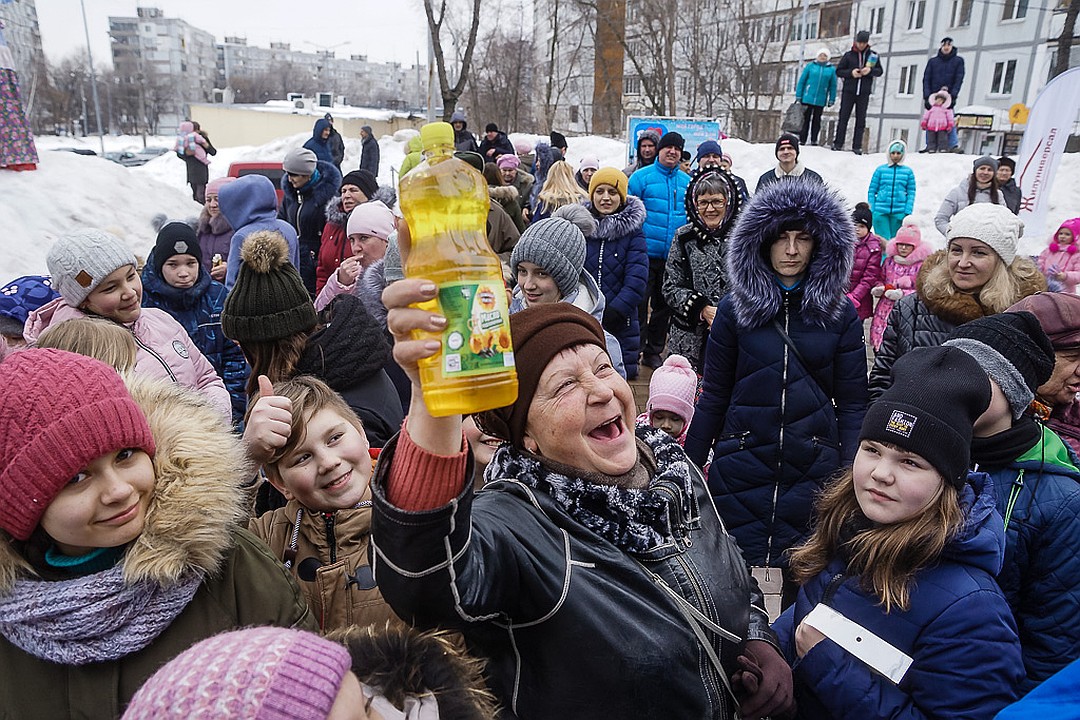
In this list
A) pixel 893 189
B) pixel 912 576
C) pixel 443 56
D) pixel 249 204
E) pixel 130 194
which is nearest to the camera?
pixel 912 576

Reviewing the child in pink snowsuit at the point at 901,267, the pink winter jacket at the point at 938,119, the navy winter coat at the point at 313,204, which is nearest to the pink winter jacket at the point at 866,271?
the child in pink snowsuit at the point at 901,267

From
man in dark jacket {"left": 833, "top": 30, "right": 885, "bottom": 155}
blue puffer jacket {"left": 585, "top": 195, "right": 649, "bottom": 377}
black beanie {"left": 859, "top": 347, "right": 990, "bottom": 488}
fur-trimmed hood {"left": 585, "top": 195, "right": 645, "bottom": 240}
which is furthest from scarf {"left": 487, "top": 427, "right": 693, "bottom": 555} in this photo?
man in dark jacket {"left": 833, "top": 30, "right": 885, "bottom": 155}

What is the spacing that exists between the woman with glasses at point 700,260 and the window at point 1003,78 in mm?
37715

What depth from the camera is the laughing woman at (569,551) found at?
4.02 feet

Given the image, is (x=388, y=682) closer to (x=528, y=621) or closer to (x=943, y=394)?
(x=528, y=621)

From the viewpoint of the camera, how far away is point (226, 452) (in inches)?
67.9

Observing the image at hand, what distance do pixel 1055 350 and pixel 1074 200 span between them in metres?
17.4

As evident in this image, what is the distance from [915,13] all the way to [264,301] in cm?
4376

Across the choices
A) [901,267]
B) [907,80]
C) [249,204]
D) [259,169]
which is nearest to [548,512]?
[249,204]

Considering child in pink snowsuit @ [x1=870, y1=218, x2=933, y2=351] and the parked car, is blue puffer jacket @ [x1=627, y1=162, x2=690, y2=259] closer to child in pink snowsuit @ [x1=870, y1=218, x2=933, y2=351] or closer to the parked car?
child in pink snowsuit @ [x1=870, y1=218, x2=933, y2=351]

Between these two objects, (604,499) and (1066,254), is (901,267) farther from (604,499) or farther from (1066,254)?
(604,499)

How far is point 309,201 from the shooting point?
7688 mm

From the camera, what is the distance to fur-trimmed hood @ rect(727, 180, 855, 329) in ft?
10.8

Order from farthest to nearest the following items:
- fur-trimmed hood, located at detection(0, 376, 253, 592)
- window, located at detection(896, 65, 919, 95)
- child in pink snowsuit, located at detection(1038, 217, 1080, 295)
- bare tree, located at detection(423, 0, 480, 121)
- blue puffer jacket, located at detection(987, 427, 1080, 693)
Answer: window, located at detection(896, 65, 919, 95)
bare tree, located at detection(423, 0, 480, 121)
child in pink snowsuit, located at detection(1038, 217, 1080, 295)
blue puffer jacket, located at detection(987, 427, 1080, 693)
fur-trimmed hood, located at detection(0, 376, 253, 592)
